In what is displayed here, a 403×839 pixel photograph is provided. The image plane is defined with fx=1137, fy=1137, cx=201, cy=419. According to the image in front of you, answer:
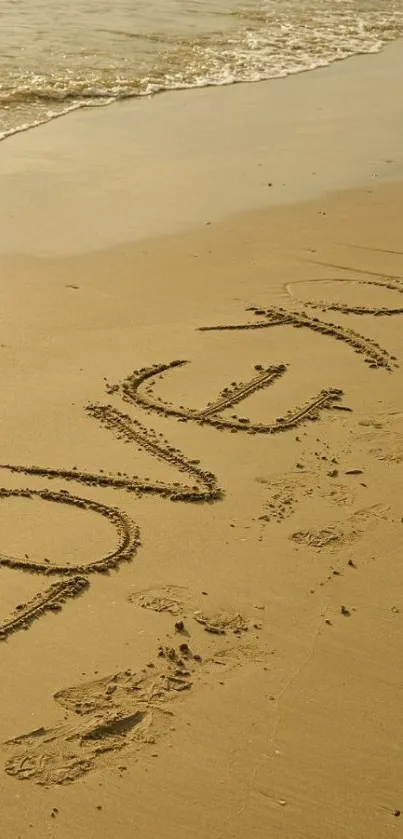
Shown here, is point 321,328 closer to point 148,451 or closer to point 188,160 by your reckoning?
point 148,451

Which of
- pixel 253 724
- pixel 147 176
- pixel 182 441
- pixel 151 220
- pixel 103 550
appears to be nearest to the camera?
pixel 253 724

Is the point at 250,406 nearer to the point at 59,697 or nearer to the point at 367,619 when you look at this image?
the point at 367,619

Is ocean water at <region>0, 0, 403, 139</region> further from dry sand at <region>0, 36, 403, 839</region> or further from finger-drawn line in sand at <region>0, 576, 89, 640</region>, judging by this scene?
finger-drawn line in sand at <region>0, 576, 89, 640</region>

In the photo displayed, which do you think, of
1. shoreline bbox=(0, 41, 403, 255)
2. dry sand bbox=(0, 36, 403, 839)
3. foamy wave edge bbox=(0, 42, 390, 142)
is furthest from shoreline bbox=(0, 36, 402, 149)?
dry sand bbox=(0, 36, 403, 839)

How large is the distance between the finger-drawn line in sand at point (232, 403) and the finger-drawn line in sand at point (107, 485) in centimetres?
17

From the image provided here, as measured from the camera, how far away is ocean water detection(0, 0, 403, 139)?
385 inches

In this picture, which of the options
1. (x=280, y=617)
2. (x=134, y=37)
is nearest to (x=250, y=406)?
(x=280, y=617)

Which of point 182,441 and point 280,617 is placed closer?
point 280,617

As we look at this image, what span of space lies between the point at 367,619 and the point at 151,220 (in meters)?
3.88

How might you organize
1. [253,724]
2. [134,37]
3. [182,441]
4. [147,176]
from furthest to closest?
[134,37]
[147,176]
[182,441]
[253,724]

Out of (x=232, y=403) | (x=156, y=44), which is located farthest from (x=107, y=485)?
(x=156, y=44)

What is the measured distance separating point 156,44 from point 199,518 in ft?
29.3

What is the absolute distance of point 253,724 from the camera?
→ 9.80 feet

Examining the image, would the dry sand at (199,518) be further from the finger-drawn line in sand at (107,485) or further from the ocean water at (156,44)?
the ocean water at (156,44)
